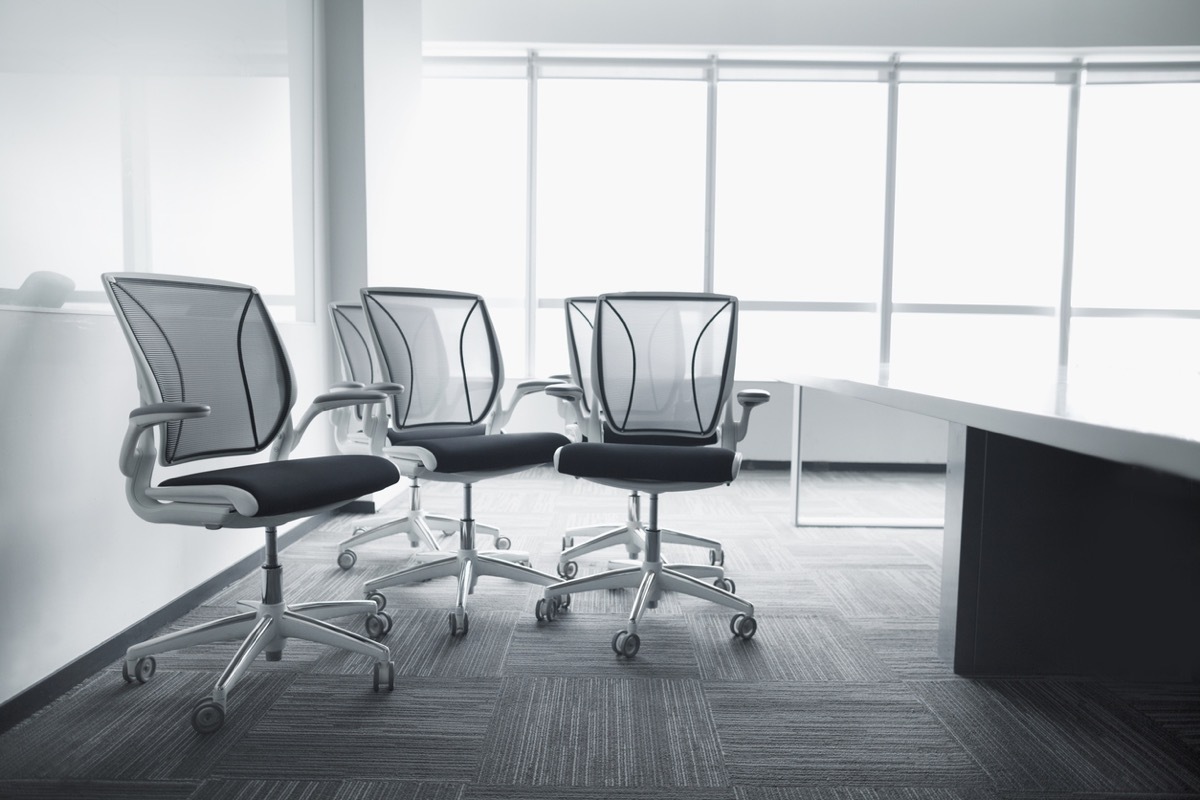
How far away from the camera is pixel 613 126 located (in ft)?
17.3

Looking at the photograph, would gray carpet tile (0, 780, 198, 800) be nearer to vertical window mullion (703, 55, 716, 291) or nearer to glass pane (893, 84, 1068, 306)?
vertical window mullion (703, 55, 716, 291)

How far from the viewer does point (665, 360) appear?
2.56 meters

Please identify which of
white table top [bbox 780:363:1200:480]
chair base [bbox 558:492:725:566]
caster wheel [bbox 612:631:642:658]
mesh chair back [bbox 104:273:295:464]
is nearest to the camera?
white table top [bbox 780:363:1200:480]

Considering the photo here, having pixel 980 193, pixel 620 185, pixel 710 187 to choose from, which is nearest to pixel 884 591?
pixel 710 187

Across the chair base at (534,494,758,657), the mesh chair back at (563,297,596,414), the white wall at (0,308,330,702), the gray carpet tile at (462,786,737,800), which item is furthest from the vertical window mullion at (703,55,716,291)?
the gray carpet tile at (462,786,737,800)

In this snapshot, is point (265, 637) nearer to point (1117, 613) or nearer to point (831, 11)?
point (1117, 613)

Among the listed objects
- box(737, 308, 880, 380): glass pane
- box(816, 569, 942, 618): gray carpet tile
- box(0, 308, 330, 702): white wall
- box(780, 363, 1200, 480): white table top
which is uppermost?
box(737, 308, 880, 380): glass pane

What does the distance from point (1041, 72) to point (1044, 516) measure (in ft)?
14.8

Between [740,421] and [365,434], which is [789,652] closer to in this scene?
[740,421]

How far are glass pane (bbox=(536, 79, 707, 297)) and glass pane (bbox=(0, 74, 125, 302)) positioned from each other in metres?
3.47

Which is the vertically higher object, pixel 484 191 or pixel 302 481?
pixel 484 191

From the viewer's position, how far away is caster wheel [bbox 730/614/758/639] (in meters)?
2.24

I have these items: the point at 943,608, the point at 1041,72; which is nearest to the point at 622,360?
the point at 943,608

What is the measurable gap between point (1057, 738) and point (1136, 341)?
4.78 meters
